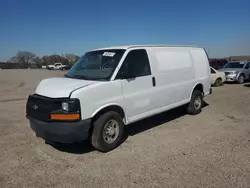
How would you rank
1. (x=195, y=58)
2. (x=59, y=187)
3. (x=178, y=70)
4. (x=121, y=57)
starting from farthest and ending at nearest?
(x=195, y=58)
(x=178, y=70)
(x=121, y=57)
(x=59, y=187)

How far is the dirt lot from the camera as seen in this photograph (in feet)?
12.0

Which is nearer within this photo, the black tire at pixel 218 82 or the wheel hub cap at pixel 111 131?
the wheel hub cap at pixel 111 131

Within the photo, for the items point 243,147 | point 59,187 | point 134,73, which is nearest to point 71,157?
point 59,187

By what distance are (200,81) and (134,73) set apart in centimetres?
320

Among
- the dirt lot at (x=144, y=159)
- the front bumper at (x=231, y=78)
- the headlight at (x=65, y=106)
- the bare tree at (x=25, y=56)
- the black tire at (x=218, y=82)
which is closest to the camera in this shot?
the dirt lot at (x=144, y=159)

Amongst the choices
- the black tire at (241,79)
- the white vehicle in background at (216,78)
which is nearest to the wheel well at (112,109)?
the white vehicle in background at (216,78)

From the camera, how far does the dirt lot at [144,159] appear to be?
12.0ft

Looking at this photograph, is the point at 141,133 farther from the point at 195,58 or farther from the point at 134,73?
the point at 195,58

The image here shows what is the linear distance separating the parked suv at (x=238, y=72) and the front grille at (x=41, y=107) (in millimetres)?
15337

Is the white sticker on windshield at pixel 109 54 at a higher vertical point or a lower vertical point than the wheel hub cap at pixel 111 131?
higher

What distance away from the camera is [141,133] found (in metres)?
5.89

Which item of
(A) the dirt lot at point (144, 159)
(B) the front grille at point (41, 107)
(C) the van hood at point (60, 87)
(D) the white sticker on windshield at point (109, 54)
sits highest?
(D) the white sticker on windshield at point (109, 54)

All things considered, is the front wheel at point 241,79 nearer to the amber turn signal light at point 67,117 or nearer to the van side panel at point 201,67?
the van side panel at point 201,67

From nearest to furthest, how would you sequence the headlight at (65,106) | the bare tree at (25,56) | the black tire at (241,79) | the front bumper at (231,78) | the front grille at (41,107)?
the headlight at (65,106)
the front grille at (41,107)
the front bumper at (231,78)
the black tire at (241,79)
the bare tree at (25,56)
